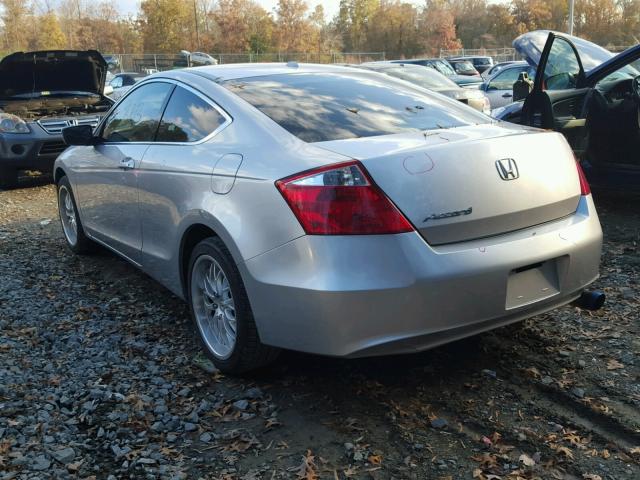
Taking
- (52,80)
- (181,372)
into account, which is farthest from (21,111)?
(181,372)

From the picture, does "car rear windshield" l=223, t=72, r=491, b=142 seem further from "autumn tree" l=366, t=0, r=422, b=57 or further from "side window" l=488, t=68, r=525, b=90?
"autumn tree" l=366, t=0, r=422, b=57

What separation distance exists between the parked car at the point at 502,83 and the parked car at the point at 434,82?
5.84 feet

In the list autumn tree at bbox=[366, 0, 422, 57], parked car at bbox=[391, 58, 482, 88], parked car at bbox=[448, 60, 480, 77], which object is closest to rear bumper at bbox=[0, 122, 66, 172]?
parked car at bbox=[391, 58, 482, 88]

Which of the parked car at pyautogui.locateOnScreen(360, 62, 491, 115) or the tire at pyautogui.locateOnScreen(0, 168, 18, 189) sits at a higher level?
the parked car at pyautogui.locateOnScreen(360, 62, 491, 115)

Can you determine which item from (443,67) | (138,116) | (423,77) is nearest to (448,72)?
→ (443,67)

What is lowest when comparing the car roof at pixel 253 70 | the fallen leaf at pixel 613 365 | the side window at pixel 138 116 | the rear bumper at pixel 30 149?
the fallen leaf at pixel 613 365

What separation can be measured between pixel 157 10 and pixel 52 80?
6919cm

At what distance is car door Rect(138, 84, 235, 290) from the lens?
131 inches

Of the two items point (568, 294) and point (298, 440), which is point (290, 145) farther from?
point (568, 294)

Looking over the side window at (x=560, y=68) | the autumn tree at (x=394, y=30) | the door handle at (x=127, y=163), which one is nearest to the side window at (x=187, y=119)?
the door handle at (x=127, y=163)

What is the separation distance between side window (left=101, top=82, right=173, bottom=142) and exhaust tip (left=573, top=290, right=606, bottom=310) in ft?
8.78

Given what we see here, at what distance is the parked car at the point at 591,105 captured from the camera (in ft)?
20.4

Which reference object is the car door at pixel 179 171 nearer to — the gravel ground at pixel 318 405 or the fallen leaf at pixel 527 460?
the gravel ground at pixel 318 405

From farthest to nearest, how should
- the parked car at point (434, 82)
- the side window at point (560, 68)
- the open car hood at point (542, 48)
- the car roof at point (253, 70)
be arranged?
the parked car at point (434, 82), the open car hood at point (542, 48), the side window at point (560, 68), the car roof at point (253, 70)
